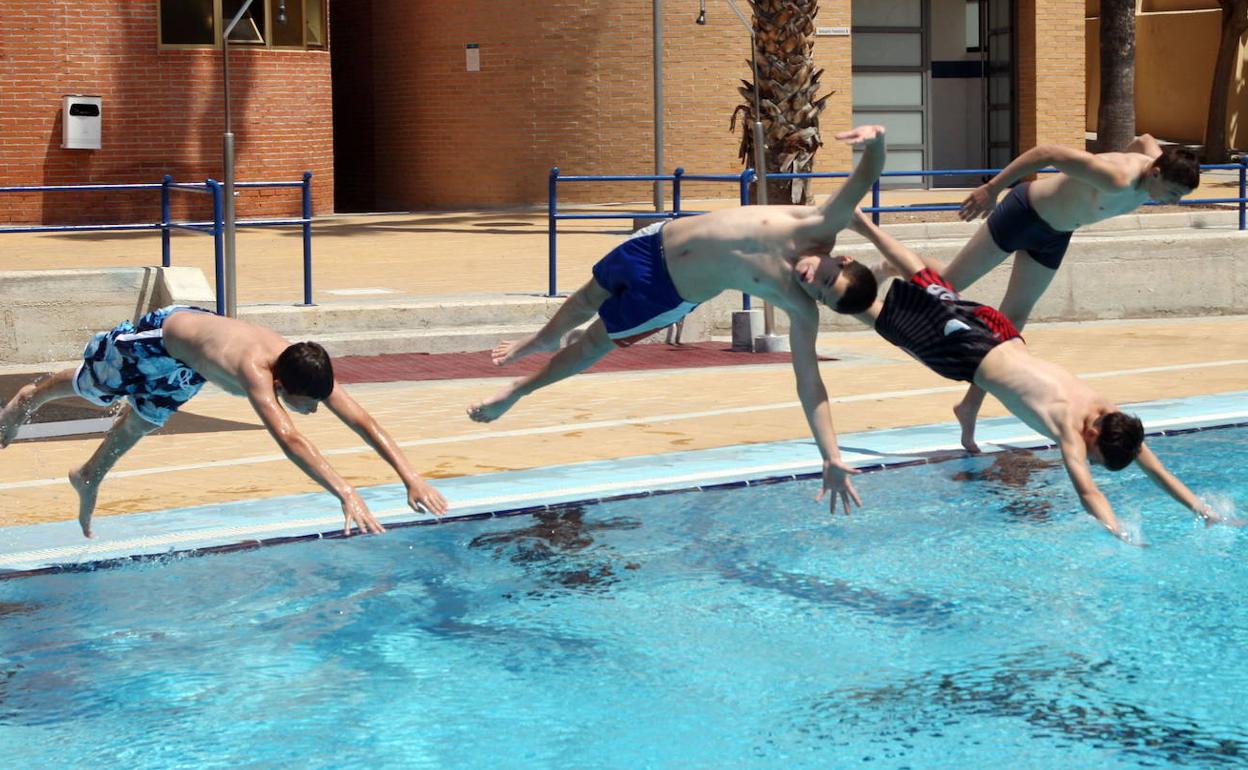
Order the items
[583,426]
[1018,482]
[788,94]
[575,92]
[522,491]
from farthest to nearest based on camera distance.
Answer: [575,92], [788,94], [583,426], [1018,482], [522,491]

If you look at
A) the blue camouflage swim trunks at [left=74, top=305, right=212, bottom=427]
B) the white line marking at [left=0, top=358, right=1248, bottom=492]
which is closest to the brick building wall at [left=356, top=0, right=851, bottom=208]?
the white line marking at [left=0, top=358, right=1248, bottom=492]

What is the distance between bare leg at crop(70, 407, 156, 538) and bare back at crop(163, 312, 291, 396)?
0.65 meters

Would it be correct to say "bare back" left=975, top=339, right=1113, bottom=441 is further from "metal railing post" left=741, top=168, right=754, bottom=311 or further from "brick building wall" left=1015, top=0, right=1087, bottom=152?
"brick building wall" left=1015, top=0, right=1087, bottom=152

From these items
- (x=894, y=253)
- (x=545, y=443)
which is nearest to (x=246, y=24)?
(x=545, y=443)

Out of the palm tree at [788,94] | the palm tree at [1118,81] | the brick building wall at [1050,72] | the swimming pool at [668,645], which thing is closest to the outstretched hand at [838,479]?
the swimming pool at [668,645]

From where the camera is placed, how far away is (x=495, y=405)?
789 centimetres

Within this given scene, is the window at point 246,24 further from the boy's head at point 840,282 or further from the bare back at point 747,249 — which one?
the boy's head at point 840,282

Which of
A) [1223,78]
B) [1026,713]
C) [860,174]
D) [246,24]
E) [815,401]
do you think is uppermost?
[246,24]

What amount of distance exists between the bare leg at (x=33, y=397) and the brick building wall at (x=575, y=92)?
17.6m

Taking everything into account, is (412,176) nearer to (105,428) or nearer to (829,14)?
(829,14)

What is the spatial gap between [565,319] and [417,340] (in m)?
5.49

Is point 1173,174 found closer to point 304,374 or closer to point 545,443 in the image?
point 545,443

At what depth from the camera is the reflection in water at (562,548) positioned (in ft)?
24.8

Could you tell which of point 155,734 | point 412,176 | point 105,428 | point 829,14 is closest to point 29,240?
point 412,176
